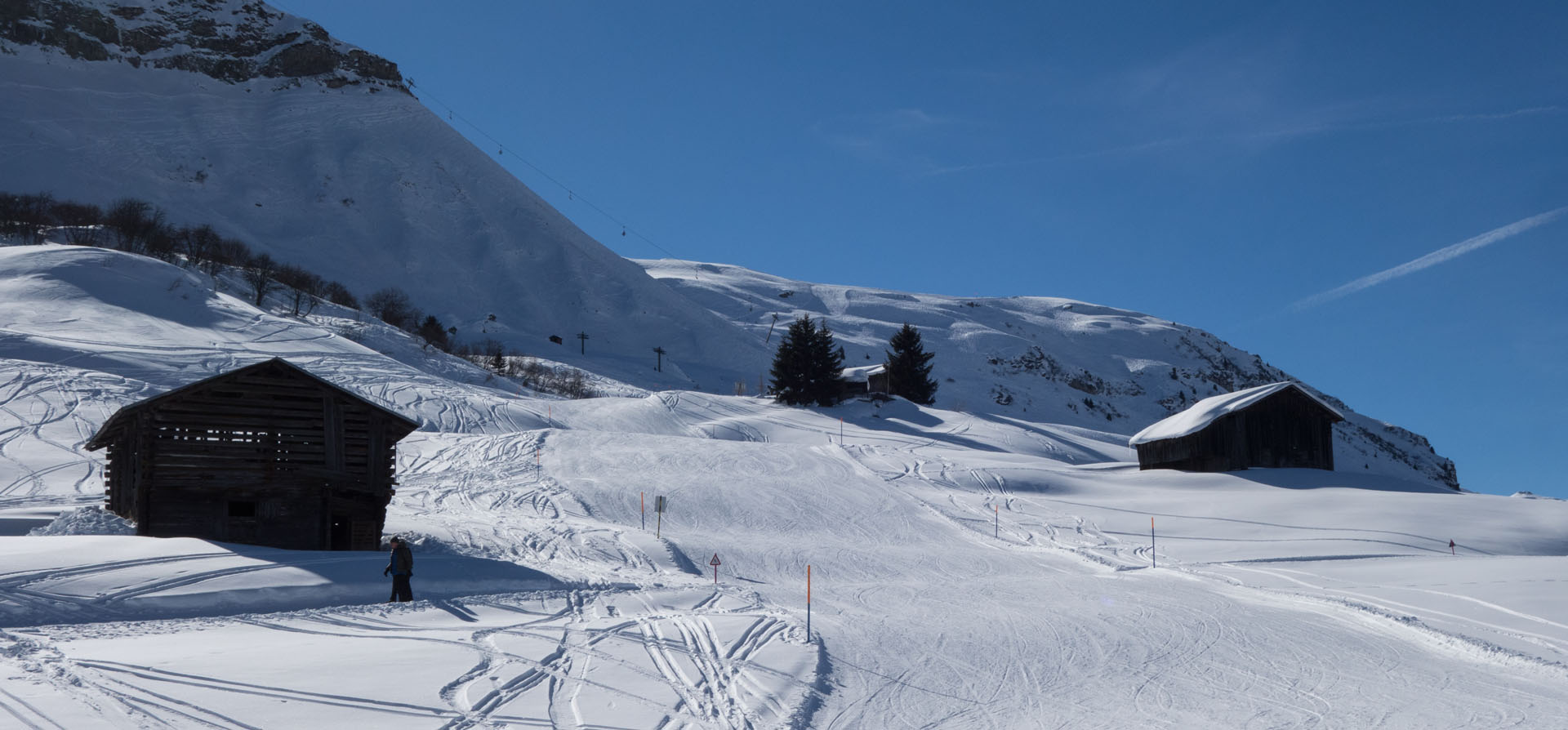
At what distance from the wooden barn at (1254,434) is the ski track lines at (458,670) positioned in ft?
101

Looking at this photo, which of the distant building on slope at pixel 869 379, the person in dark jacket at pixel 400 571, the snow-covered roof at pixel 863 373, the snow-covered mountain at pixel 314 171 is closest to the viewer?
the person in dark jacket at pixel 400 571

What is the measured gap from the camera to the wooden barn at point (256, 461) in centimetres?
2208

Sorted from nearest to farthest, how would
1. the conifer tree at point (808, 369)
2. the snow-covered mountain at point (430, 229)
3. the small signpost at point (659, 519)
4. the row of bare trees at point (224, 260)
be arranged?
1. the small signpost at point (659, 519)
2. the conifer tree at point (808, 369)
3. the row of bare trees at point (224, 260)
4. the snow-covered mountain at point (430, 229)

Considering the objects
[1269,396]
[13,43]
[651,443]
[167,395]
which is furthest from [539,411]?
[13,43]

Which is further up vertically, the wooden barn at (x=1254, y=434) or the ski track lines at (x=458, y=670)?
the wooden barn at (x=1254, y=434)

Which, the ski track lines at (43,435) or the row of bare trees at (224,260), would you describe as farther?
the row of bare trees at (224,260)

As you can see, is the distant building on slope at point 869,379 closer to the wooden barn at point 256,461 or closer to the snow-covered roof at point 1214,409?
the snow-covered roof at point 1214,409

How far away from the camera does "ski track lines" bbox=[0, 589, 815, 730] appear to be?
384 inches

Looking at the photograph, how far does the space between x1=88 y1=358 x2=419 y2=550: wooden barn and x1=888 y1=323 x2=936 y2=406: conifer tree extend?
5022cm

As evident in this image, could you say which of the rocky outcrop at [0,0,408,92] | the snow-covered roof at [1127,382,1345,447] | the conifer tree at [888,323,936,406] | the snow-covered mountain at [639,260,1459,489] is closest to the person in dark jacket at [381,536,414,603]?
the snow-covered roof at [1127,382,1345,447]

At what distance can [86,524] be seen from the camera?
2298cm

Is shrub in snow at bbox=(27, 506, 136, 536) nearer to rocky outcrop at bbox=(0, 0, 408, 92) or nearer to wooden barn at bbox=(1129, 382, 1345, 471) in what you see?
wooden barn at bbox=(1129, 382, 1345, 471)

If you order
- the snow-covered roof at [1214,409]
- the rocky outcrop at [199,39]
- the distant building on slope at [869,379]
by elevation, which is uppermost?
the rocky outcrop at [199,39]

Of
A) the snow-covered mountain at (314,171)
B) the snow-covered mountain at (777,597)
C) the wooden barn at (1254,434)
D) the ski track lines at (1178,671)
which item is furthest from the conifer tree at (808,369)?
the ski track lines at (1178,671)
